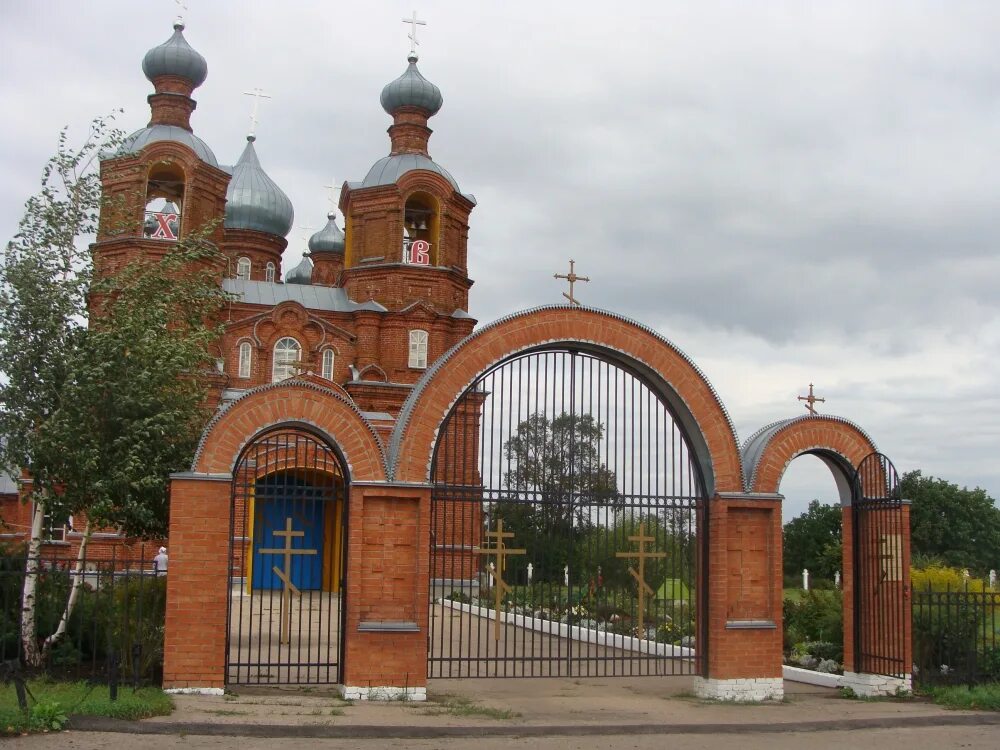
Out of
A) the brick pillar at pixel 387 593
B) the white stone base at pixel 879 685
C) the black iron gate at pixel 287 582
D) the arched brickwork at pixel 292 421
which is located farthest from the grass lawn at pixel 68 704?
the white stone base at pixel 879 685

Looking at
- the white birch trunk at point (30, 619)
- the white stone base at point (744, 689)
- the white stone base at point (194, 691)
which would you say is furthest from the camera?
the white stone base at point (744, 689)

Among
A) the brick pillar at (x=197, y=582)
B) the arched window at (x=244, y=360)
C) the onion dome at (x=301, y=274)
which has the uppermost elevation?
the onion dome at (x=301, y=274)

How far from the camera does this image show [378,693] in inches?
465

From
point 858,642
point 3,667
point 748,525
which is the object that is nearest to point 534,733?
point 748,525

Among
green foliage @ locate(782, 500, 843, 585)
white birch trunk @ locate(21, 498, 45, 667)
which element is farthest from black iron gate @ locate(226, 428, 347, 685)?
green foliage @ locate(782, 500, 843, 585)

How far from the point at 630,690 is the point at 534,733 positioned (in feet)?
11.3

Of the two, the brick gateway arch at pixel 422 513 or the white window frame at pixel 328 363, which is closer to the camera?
the brick gateway arch at pixel 422 513

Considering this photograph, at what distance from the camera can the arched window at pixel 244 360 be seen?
32500 mm

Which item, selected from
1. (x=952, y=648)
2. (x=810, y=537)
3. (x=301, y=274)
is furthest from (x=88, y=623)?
(x=810, y=537)

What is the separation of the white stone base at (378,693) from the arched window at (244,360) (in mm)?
21751

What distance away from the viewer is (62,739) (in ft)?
31.2

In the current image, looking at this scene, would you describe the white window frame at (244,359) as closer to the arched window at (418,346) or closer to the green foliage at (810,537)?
the arched window at (418,346)

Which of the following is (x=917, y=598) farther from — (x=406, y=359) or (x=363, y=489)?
(x=406, y=359)

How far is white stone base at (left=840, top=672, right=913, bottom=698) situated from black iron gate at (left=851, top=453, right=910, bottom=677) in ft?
0.24
